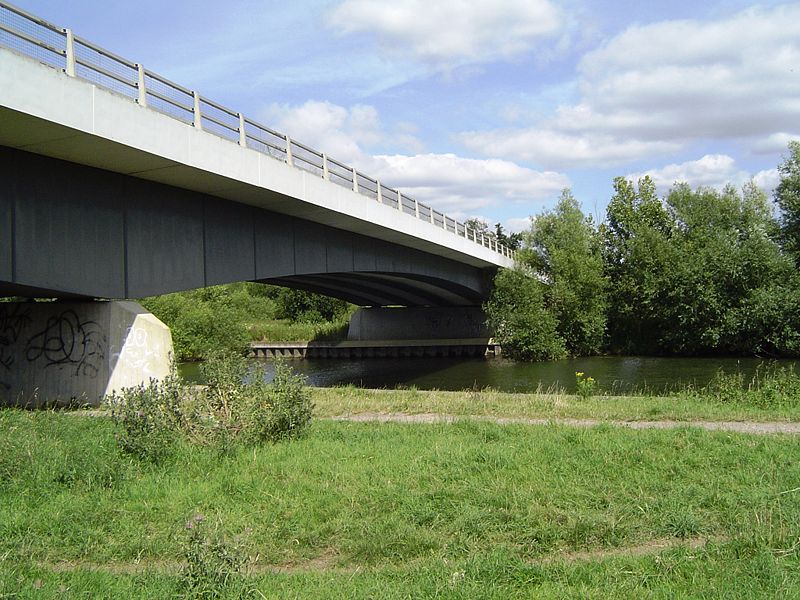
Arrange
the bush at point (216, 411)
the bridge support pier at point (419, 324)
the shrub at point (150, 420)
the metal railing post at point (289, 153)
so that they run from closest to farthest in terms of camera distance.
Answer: the shrub at point (150, 420) < the bush at point (216, 411) < the metal railing post at point (289, 153) < the bridge support pier at point (419, 324)

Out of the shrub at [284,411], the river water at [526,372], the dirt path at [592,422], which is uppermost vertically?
the shrub at [284,411]

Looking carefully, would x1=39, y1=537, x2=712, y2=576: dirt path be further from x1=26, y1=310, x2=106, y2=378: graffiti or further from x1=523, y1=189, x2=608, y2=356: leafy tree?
x1=523, y1=189, x2=608, y2=356: leafy tree

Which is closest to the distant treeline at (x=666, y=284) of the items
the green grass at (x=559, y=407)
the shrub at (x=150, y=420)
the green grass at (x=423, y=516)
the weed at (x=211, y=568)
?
the green grass at (x=559, y=407)

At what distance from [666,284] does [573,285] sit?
532 centimetres

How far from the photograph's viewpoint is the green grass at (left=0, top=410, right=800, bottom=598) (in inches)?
202

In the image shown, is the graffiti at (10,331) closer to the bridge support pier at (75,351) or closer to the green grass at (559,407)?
the bridge support pier at (75,351)

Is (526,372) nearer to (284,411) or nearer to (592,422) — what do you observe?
(592,422)

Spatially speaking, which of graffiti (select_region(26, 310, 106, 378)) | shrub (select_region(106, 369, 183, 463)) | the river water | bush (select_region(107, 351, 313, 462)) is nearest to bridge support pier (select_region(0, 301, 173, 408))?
graffiti (select_region(26, 310, 106, 378))

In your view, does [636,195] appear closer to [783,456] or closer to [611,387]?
[611,387]

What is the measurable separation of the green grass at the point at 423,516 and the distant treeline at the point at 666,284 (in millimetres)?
31036

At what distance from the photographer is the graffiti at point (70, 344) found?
15.3 metres

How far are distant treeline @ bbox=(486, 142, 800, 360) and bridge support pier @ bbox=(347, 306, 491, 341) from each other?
511 cm

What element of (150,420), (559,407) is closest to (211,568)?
(150,420)

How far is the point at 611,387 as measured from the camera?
26.8 metres
